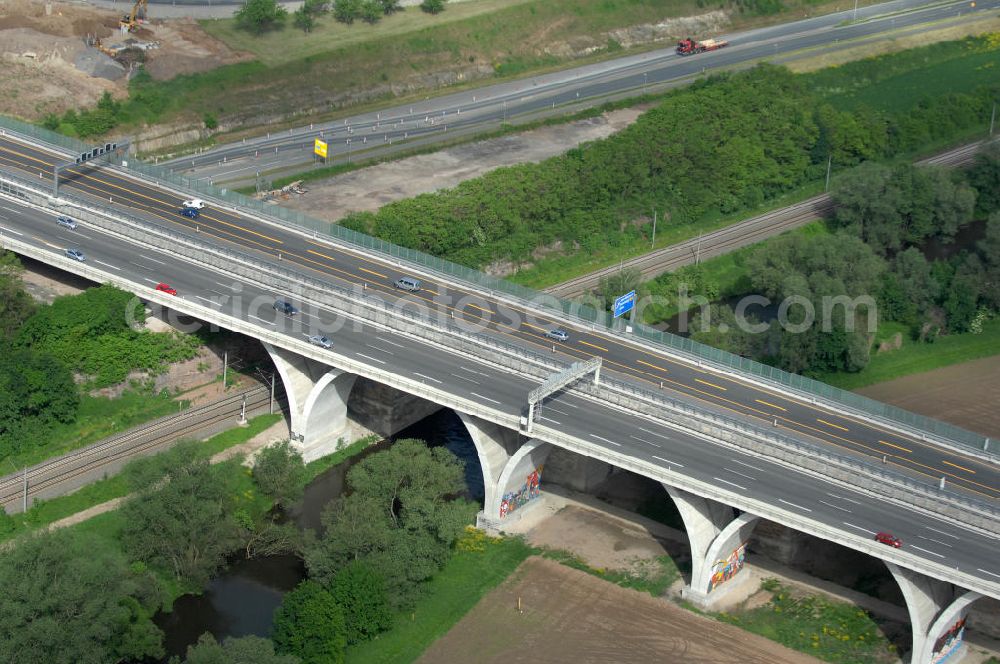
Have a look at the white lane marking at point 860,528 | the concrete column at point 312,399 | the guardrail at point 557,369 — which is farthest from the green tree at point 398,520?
the white lane marking at point 860,528

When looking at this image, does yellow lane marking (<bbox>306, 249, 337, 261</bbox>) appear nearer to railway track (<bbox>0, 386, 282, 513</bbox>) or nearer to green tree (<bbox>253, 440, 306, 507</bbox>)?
railway track (<bbox>0, 386, 282, 513</bbox>)

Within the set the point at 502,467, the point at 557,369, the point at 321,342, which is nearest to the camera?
the point at 502,467

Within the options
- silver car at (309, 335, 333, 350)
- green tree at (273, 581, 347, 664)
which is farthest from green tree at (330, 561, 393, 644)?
silver car at (309, 335, 333, 350)

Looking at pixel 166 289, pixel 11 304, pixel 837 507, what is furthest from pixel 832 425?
pixel 11 304

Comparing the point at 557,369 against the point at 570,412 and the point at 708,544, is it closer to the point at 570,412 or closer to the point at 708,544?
the point at 570,412

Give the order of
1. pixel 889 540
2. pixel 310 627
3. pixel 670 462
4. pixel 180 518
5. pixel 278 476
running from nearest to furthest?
pixel 310 627 < pixel 889 540 < pixel 180 518 < pixel 670 462 < pixel 278 476

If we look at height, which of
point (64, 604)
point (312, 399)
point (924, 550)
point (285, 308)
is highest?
point (285, 308)
